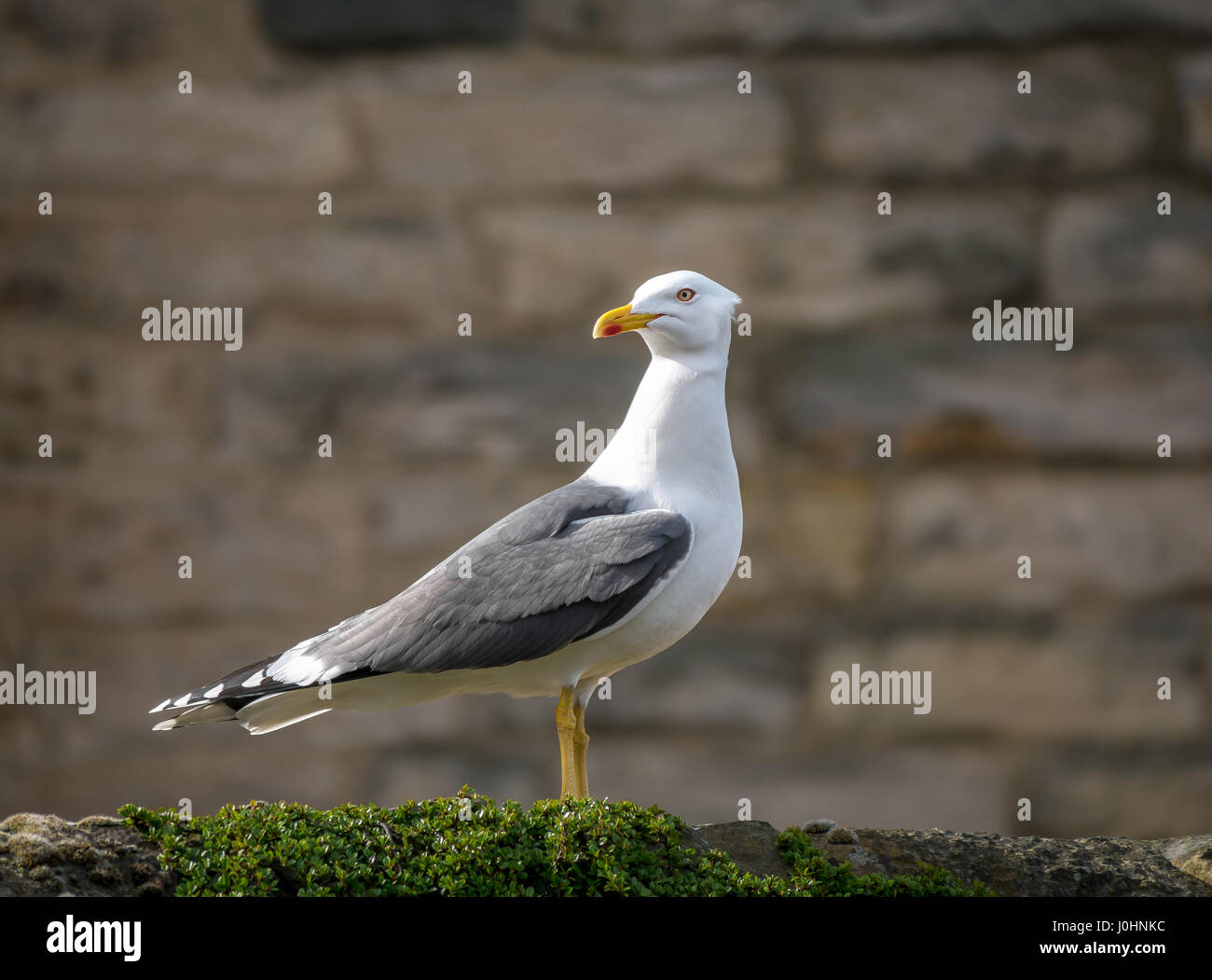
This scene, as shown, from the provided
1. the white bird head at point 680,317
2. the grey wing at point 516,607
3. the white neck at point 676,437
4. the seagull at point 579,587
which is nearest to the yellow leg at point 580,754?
the seagull at point 579,587

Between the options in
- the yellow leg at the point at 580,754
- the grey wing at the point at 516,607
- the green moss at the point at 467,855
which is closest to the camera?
the green moss at the point at 467,855

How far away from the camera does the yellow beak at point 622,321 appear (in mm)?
2242

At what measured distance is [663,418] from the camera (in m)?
2.26

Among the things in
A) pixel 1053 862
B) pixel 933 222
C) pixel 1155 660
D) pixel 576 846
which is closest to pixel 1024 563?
pixel 1155 660

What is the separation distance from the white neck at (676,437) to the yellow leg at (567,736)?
1.20ft

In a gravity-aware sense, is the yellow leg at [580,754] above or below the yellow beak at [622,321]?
below

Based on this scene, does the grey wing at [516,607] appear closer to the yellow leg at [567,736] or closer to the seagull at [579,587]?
the seagull at [579,587]

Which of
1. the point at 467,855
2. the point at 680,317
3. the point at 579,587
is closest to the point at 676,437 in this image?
the point at 680,317

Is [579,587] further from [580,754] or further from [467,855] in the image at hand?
[467,855]

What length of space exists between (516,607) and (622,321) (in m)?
0.53

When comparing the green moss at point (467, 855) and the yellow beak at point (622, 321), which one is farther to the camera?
the yellow beak at point (622, 321)

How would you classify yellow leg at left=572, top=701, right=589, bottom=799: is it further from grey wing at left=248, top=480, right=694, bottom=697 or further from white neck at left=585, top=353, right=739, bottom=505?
white neck at left=585, top=353, right=739, bottom=505

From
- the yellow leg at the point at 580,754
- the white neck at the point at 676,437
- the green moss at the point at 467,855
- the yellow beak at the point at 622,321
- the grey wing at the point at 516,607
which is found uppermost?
the yellow beak at the point at 622,321

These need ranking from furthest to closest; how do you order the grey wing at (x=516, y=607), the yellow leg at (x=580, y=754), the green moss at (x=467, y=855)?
the yellow leg at (x=580, y=754) < the grey wing at (x=516, y=607) < the green moss at (x=467, y=855)
